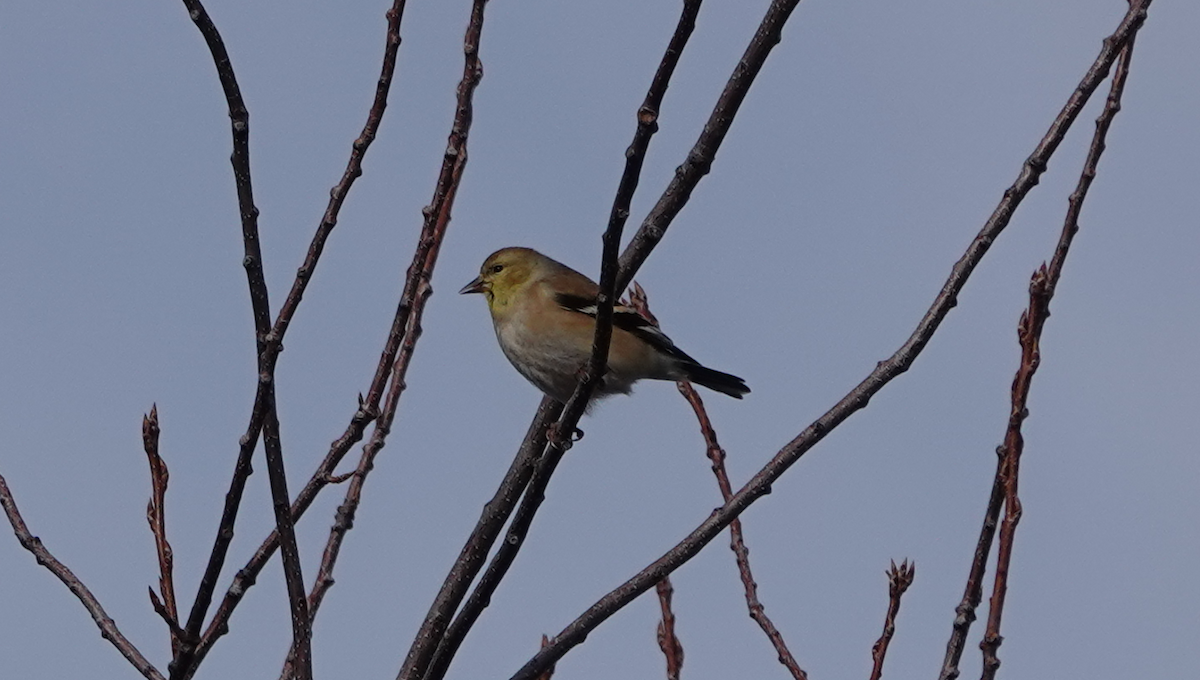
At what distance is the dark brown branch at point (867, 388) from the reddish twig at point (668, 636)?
709 millimetres

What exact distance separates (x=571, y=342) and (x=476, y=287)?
1524 mm

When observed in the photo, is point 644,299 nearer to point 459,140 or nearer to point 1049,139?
point 459,140

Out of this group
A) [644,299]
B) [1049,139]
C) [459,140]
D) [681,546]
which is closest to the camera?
[1049,139]

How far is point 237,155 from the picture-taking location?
280 cm

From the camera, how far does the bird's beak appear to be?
7441 mm

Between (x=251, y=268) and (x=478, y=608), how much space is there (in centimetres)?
121

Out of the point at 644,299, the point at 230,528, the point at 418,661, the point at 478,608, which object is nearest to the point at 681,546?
the point at 478,608

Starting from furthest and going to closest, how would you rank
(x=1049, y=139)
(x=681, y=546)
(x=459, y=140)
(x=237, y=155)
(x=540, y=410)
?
(x=540, y=410) → (x=459, y=140) → (x=681, y=546) → (x=1049, y=139) → (x=237, y=155)

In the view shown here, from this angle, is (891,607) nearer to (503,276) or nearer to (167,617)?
(167,617)

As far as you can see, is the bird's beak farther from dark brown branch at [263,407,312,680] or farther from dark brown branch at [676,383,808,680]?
dark brown branch at [263,407,312,680]

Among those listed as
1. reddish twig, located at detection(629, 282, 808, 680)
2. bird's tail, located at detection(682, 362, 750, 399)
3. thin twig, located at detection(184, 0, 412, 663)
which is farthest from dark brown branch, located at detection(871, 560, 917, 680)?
bird's tail, located at detection(682, 362, 750, 399)

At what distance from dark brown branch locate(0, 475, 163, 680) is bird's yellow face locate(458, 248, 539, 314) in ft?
11.9

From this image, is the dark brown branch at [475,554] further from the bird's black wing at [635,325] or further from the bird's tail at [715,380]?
the bird's tail at [715,380]

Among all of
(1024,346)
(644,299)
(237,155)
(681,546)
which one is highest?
(644,299)
